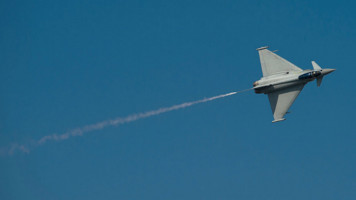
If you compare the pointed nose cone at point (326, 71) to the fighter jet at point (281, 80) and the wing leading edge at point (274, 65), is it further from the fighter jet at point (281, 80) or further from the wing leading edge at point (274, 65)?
the wing leading edge at point (274, 65)

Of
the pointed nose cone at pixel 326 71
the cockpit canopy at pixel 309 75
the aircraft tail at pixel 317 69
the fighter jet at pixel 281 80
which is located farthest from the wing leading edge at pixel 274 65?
the pointed nose cone at pixel 326 71

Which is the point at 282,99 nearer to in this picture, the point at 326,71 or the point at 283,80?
the point at 283,80

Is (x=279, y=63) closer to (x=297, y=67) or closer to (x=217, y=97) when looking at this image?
(x=297, y=67)

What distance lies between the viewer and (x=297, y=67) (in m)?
104

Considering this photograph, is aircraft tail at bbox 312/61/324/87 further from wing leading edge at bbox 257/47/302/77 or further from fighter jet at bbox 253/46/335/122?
wing leading edge at bbox 257/47/302/77

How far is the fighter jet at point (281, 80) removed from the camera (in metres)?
102

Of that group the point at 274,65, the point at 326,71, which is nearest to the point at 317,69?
the point at 326,71

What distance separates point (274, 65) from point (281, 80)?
3062 millimetres

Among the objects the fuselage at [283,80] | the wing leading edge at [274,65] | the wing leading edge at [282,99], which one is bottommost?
the wing leading edge at [282,99]

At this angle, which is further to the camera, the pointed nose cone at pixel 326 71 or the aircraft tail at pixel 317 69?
the aircraft tail at pixel 317 69

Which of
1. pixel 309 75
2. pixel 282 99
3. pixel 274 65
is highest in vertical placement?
pixel 274 65

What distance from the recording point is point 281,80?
102 m

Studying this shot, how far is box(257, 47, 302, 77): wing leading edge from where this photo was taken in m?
104

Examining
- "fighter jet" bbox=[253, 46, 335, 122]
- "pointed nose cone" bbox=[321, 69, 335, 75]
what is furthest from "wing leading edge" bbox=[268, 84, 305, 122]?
"pointed nose cone" bbox=[321, 69, 335, 75]
